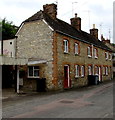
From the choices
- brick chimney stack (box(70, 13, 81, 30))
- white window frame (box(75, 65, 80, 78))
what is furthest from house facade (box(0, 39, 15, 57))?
brick chimney stack (box(70, 13, 81, 30))

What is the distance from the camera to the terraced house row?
1862cm

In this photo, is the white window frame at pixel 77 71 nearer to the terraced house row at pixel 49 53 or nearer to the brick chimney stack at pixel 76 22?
the terraced house row at pixel 49 53

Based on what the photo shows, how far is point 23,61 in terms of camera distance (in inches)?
643

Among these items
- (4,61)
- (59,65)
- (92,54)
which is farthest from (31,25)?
(92,54)

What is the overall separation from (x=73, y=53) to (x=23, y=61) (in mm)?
7337

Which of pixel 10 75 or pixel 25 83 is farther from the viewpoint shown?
pixel 10 75

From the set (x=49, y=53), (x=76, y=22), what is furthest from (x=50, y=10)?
(x=76, y=22)

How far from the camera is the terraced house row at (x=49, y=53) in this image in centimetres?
1862

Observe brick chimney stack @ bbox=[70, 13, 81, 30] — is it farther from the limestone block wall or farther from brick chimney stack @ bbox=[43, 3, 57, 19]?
the limestone block wall

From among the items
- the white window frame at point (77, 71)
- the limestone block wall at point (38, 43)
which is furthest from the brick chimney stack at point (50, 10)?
the white window frame at point (77, 71)

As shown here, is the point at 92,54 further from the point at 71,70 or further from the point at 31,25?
the point at 31,25

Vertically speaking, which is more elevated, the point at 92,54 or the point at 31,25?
the point at 31,25

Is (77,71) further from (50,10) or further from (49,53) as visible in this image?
(50,10)

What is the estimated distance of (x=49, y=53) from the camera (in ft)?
61.6
